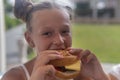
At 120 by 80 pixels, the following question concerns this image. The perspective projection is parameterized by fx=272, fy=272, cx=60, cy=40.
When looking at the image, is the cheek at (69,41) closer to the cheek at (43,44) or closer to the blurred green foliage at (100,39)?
the cheek at (43,44)

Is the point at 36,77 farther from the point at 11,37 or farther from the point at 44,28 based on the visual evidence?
the point at 11,37

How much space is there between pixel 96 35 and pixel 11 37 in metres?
0.80

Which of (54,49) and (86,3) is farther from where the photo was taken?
(86,3)

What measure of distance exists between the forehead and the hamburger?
0.35 feet

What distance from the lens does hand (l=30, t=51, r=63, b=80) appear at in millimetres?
723

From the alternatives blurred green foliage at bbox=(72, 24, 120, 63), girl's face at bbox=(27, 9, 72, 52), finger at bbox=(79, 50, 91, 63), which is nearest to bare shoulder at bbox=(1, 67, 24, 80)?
girl's face at bbox=(27, 9, 72, 52)

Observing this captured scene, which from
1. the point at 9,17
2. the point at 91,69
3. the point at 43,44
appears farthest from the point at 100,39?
the point at 43,44

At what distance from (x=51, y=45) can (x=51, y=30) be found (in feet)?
0.15

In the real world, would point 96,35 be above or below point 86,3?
below

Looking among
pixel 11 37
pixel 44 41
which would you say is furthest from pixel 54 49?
pixel 11 37

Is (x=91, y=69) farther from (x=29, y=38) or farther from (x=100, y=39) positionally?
(x=100, y=39)

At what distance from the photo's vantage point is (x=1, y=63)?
203 cm

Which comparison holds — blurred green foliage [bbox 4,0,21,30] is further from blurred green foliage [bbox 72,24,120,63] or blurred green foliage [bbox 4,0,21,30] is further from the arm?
the arm

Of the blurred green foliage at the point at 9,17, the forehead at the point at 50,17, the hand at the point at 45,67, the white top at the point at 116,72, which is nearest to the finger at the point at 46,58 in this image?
the hand at the point at 45,67
